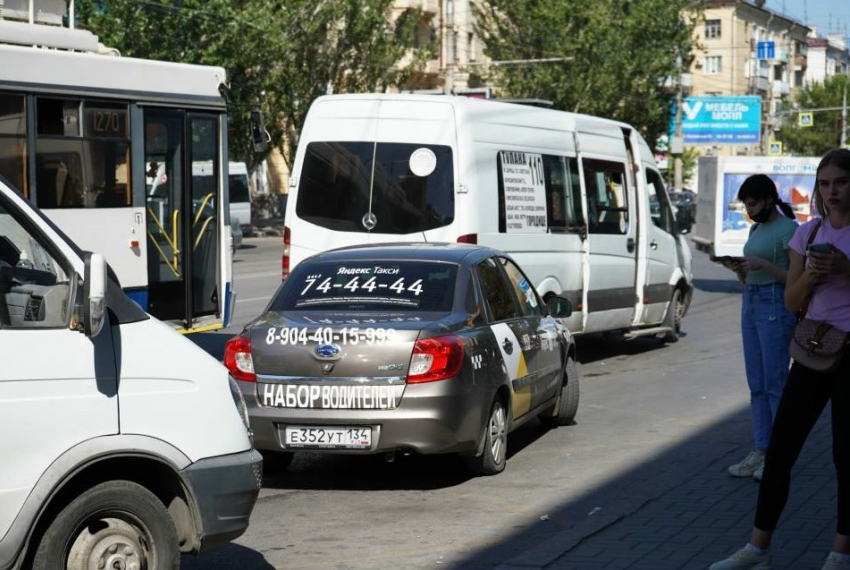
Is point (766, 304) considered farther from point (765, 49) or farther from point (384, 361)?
point (765, 49)

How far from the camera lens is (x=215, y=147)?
50.4 ft

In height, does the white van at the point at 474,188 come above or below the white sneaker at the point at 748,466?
above

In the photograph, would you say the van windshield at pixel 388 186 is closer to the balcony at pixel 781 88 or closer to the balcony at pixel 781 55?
the balcony at pixel 781 55

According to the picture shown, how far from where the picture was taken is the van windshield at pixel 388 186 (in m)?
12.7

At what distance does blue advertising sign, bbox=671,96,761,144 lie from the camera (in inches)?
2484

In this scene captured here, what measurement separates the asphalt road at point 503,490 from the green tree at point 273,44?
91.0 feet

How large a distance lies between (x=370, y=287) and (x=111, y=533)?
12.5 feet

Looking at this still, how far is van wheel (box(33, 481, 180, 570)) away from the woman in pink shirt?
8.22 ft

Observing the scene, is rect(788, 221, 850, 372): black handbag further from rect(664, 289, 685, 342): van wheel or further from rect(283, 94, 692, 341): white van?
rect(664, 289, 685, 342): van wheel

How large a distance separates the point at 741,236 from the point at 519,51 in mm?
39495

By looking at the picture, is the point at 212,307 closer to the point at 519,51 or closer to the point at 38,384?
the point at 38,384

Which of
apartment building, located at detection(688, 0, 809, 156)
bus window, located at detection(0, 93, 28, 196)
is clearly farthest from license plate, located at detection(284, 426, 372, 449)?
apartment building, located at detection(688, 0, 809, 156)

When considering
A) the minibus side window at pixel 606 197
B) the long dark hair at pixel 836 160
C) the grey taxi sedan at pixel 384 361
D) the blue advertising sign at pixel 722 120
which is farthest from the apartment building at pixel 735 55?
the long dark hair at pixel 836 160

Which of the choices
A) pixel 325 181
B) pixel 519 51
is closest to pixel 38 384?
pixel 325 181
